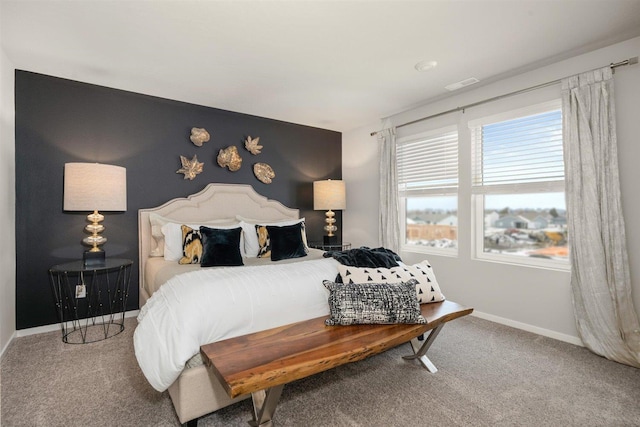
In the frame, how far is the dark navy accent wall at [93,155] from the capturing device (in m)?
2.90

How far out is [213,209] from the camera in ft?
12.6

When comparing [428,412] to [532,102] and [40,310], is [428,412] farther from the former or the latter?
[40,310]

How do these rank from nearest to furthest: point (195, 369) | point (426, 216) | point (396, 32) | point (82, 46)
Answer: point (195, 369) < point (396, 32) < point (82, 46) < point (426, 216)

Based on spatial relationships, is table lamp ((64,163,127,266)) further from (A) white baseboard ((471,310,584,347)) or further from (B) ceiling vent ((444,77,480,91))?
(A) white baseboard ((471,310,584,347))

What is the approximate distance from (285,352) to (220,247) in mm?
1641

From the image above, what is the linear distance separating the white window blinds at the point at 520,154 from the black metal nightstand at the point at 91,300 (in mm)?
3649

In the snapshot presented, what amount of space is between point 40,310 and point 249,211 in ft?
7.42

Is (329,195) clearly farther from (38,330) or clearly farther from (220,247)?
→ (38,330)

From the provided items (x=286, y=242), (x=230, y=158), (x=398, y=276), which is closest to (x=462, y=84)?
(x=398, y=276)

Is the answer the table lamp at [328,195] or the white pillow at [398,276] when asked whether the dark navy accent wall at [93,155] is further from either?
the white pillow at [398,276]

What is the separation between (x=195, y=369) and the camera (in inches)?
61.9

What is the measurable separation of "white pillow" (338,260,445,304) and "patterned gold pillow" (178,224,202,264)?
1.52m

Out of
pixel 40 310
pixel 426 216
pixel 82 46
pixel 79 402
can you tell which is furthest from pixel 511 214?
pixel 40 310

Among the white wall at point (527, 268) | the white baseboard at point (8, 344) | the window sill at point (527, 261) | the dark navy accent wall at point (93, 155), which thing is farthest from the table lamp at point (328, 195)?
the white baseboard at point (8, 344)
